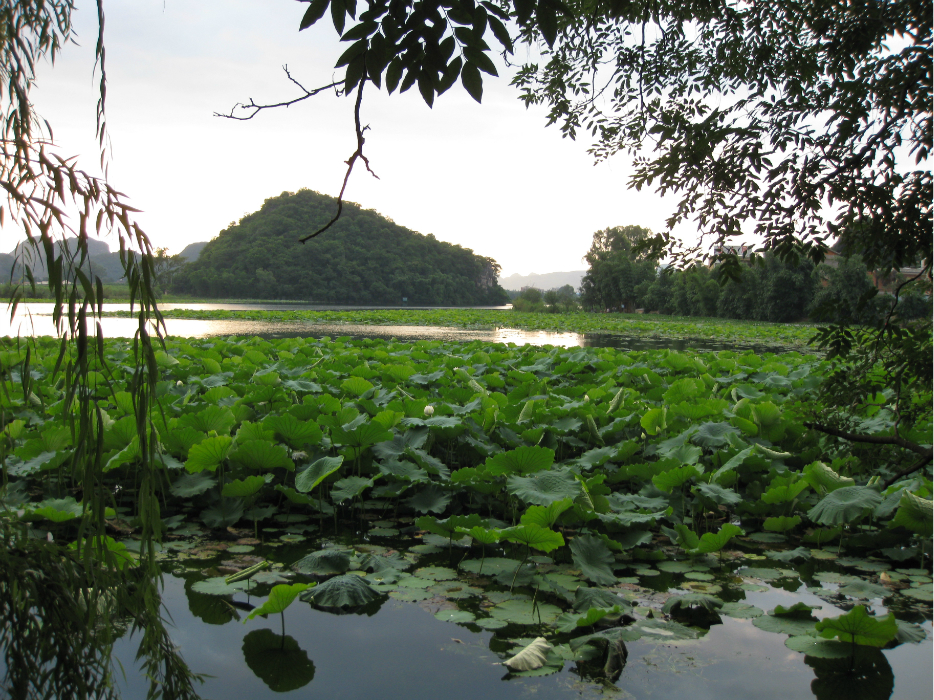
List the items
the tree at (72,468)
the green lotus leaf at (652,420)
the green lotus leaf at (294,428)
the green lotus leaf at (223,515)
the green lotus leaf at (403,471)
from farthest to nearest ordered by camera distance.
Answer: the green lotus leaf at (652,420), the green lotus leaf at (294,428), the green lotus leaf at (403,471), the green lotus leaf at (223,515), the tree at (72,468)

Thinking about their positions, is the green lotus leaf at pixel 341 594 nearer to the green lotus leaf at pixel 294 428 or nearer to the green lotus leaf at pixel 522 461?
the green lotus leaf at pixel 522 461

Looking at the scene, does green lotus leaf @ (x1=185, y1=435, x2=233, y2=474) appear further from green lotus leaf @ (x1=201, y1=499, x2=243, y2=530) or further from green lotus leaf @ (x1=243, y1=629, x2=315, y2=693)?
green lotus leaf @ (x1=243, y1=629, x2=315, y2=693)

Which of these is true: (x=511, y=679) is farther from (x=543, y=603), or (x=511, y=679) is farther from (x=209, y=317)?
(x=209, y=317)

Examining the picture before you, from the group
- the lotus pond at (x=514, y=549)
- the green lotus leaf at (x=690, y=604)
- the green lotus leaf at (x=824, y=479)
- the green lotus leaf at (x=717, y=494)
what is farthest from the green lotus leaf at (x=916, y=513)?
the green lotus leaf at (x=690, y=604)

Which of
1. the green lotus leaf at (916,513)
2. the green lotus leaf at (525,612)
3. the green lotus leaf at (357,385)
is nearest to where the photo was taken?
the green lotus leaf at (525,612)

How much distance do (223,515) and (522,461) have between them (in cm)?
102

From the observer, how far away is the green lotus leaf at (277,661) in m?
1.28

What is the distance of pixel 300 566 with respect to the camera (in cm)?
172

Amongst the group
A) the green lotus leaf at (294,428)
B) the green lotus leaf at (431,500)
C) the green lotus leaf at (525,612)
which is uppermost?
the green lotus leaf at (294,428)

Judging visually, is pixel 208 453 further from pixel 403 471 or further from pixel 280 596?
pixel 280 596

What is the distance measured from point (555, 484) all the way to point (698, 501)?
2.23 ft

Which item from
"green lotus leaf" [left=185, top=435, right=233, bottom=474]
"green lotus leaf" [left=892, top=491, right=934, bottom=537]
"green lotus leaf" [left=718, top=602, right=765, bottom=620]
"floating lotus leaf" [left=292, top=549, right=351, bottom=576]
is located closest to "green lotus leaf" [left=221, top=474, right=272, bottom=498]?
"green lotus leaf" [left=185, top=435, right=233, bottom=474]

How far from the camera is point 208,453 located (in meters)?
2.09

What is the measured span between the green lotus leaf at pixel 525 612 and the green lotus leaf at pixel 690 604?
0.28 meters
